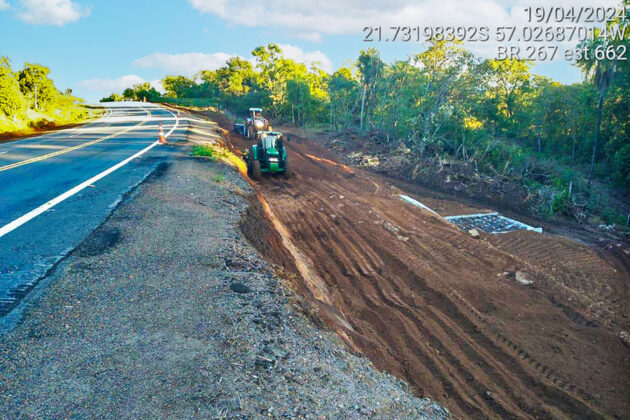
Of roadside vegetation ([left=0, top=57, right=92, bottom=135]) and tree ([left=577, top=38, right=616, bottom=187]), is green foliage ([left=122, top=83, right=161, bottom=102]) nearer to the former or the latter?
roadside vegetation ([left=0, top=57, right=92, bottom=135])

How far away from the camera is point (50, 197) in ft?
24.1

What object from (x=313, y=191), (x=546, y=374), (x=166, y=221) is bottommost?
(x=546, y=374)

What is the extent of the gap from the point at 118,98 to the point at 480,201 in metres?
70.3

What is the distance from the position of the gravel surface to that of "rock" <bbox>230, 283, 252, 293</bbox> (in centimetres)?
2

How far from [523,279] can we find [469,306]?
2354 mm

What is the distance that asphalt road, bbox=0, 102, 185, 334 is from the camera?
443cm

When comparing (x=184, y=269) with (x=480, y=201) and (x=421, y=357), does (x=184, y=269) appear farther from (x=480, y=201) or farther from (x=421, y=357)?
(x=480, y=201)

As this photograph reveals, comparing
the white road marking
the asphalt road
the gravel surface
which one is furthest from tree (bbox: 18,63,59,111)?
the gravel surface

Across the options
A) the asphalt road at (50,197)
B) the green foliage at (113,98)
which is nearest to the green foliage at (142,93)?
the green foliage at (113,98)

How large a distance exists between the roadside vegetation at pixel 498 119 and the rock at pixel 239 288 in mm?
15667

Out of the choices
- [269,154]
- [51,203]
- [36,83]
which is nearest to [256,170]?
[269,154]

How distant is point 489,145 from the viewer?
65.8ft

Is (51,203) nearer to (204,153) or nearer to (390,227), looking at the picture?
(204,153)

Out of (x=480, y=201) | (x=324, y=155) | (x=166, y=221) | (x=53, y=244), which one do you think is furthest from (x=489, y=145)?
(x=53, y=244)
